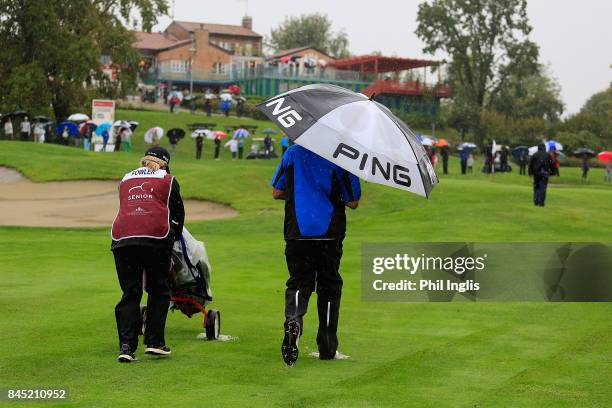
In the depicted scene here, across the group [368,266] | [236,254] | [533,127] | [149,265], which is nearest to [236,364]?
[149,265]

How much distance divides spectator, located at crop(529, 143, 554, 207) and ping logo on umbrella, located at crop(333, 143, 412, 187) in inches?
929

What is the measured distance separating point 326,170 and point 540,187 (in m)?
24.5

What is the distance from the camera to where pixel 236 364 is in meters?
9.81

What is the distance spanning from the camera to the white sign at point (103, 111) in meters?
62.9

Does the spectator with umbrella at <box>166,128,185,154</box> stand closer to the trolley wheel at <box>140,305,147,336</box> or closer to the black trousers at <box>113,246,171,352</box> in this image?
the trolley wheel at <box>140,305,147,336</box>

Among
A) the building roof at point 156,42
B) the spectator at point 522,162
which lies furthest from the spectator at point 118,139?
the building roof at point 156,42

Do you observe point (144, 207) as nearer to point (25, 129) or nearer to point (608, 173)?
point (608, 173)

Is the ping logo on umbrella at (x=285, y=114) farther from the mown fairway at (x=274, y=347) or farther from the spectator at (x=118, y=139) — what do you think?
the spectator at (x=118, y=139)

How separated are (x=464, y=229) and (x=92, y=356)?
20449 mm

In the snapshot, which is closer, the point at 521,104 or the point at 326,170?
the point at 326,170

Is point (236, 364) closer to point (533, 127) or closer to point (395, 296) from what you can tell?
point (395, 296)

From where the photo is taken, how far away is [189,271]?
1115 centimetres

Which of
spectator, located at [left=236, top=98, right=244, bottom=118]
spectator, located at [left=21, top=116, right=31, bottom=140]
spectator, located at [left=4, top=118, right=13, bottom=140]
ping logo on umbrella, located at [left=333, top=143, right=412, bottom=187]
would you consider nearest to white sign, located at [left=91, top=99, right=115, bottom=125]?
spectator, located at [left=21, top=116, right=31, bottom=140]

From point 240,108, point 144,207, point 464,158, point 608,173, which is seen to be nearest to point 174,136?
point 464,158
